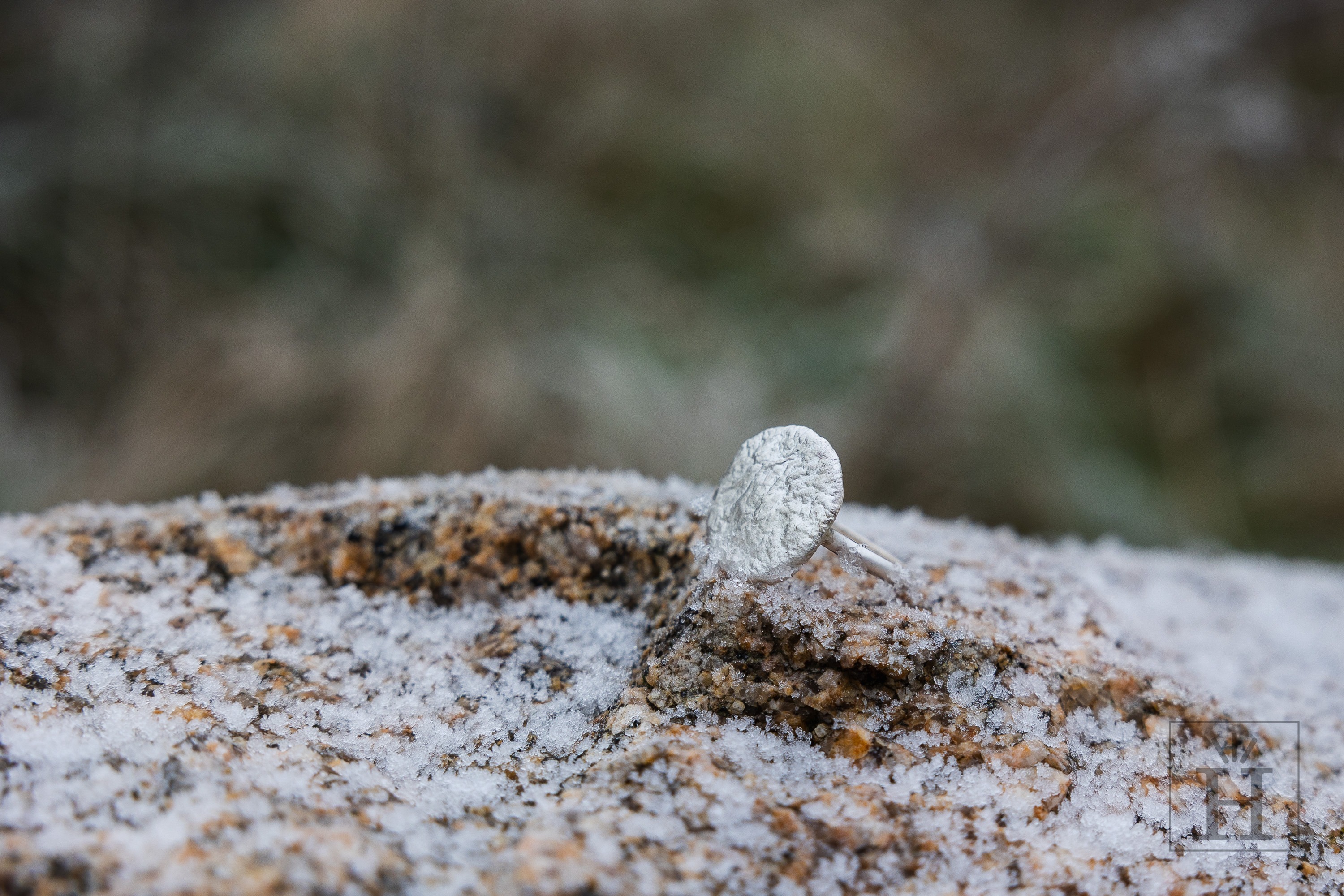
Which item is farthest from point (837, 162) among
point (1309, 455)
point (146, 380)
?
point (146, 380)

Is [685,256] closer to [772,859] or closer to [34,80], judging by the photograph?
[34,80]

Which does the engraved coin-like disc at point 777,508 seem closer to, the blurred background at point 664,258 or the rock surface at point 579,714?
the rock surface at point 579,714

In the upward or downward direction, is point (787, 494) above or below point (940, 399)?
below

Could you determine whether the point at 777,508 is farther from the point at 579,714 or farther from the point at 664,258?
the point at 664,258

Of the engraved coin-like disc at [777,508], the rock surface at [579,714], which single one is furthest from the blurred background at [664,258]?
the engraved coin-like disc at [777,508]

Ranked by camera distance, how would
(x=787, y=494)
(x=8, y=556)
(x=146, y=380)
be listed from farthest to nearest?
(x=146, y=380) → (x=8, y=556) → (x=787, y=494)

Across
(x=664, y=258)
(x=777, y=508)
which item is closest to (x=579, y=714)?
(x=777, y=508)

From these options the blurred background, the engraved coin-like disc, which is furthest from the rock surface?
the blurred background
